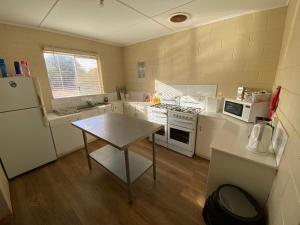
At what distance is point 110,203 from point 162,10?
103 inches

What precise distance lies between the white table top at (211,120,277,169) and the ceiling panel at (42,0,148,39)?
2.00 meters

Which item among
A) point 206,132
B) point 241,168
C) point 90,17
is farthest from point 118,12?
point 241,168

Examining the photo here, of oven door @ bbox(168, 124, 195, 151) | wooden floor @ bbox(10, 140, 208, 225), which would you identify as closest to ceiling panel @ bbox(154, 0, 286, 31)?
oven door @ bbox(168, 124, 195, 151)

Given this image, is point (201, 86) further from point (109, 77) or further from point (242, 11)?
point (109, 77)

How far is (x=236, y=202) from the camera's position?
3.49 ft

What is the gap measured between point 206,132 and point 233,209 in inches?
50.3

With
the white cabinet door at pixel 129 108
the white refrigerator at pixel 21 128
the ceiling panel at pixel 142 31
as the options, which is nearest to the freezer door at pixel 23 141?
the white refrigerator at pixel 21 128

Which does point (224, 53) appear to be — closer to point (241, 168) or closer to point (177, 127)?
point (177, 127)

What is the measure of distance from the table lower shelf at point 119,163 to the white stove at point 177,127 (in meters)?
0.83

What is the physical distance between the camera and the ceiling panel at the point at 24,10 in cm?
151

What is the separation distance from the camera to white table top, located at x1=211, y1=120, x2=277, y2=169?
3.49 ft

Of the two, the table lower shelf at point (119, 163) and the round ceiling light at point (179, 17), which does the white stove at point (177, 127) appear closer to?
the table lower shelf at point (119, 163)

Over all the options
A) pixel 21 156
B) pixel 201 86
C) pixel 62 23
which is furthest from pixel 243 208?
pixel 62 23

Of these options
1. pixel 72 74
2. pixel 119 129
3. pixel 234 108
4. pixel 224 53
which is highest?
pixel 224 53
